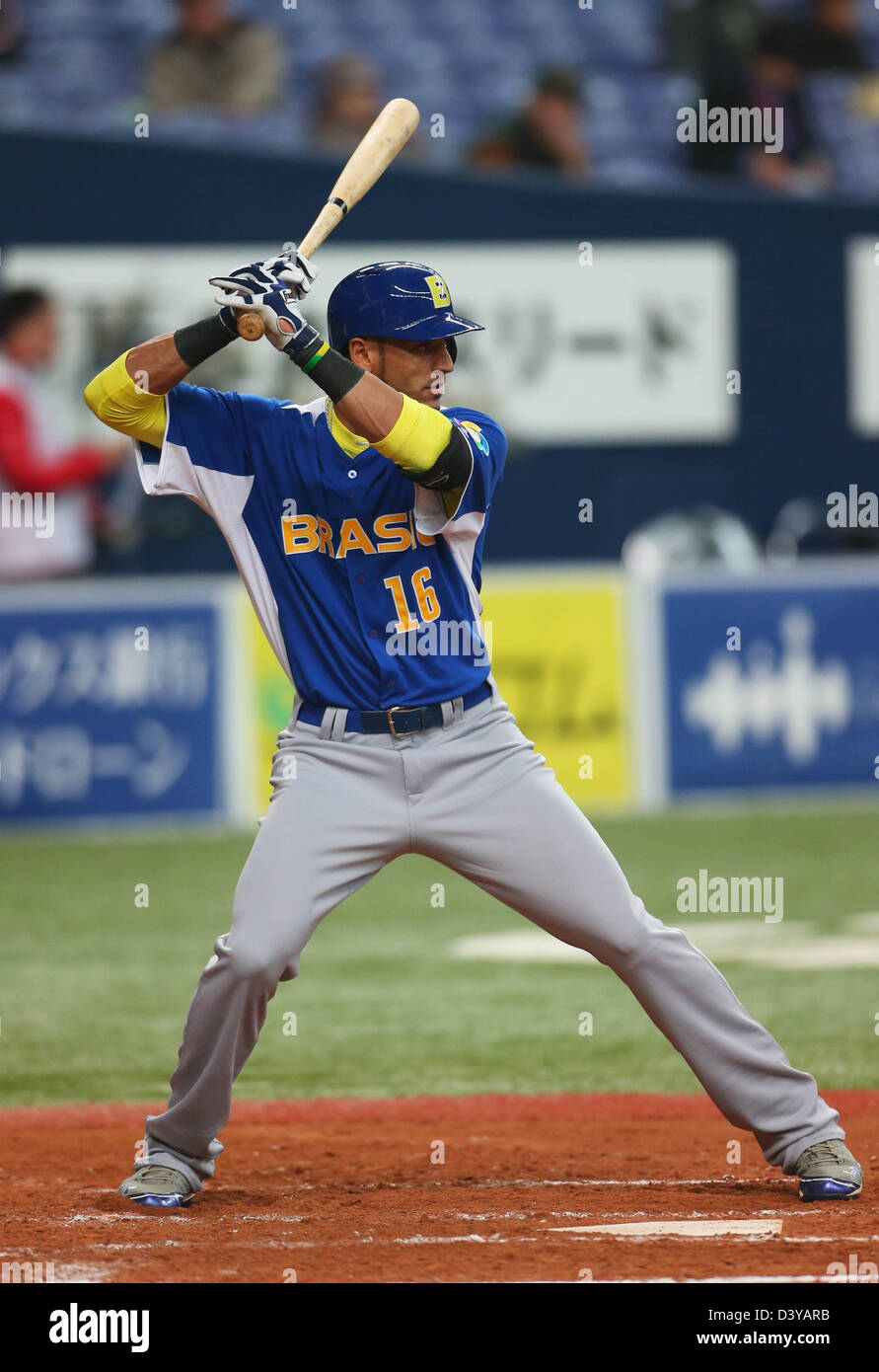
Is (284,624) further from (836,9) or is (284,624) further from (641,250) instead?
(836,9)

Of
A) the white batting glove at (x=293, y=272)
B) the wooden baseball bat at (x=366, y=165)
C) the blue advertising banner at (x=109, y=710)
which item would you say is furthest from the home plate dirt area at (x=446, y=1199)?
the blue advertising banner at (x=109, y=710)

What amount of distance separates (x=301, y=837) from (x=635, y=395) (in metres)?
10.0

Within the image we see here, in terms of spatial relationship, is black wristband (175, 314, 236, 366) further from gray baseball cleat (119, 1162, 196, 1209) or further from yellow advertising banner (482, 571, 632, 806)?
yellow advertising banner (482, 571, 632, 806)

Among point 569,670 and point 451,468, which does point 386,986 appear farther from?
point 569,670

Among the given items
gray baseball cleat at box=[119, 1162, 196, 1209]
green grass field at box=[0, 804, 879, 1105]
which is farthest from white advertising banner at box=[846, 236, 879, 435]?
gray baseball cleat at box=[119, 1162, 196, 1209]

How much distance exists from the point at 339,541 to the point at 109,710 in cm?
641

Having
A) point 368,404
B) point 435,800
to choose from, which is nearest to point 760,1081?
point 435,800

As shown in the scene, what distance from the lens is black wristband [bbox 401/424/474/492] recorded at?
3.97m

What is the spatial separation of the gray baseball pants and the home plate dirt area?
238 mm

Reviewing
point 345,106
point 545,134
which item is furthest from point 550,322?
point 345,106

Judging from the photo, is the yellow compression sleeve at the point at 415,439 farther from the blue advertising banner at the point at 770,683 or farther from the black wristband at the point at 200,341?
the blue advertising banner at the point at 770,683

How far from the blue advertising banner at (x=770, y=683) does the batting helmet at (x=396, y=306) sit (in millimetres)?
6927

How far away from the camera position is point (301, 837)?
408cm

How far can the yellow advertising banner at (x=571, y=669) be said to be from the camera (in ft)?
35.4
